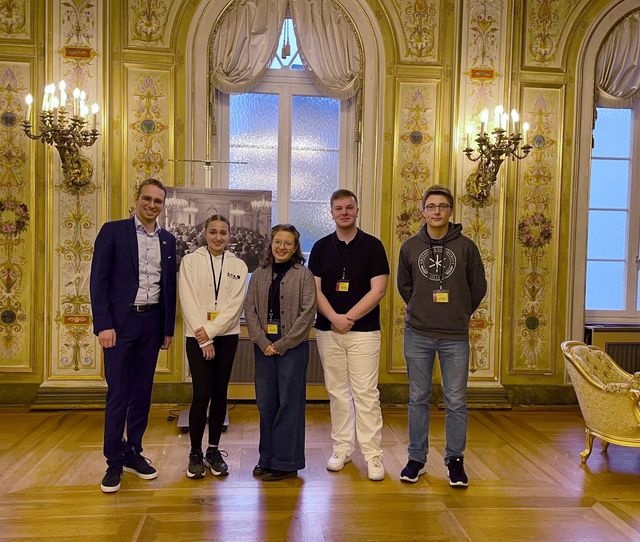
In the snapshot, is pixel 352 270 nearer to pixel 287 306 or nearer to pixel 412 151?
pixel 287 306

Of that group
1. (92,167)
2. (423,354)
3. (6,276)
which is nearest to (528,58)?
(423,354)

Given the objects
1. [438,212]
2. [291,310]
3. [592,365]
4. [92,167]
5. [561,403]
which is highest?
[92,167]

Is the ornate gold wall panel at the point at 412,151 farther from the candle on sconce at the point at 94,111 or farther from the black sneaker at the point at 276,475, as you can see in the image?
the candle on sconce at the point at 94,111

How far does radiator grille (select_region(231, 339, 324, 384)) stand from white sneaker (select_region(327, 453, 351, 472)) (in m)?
1.56

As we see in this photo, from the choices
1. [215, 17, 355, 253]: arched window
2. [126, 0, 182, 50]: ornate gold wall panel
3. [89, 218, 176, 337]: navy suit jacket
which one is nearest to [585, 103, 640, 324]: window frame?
[215, 17, 355, 253]: arched window

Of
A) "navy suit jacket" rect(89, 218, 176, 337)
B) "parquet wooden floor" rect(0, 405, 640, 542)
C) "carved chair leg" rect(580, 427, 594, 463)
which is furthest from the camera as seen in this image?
"carved chair leg" rect(580, 427, 594, 463)

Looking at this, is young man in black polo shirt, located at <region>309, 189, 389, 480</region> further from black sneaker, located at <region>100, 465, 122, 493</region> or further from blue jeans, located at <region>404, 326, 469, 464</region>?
black sneaker, located at <region>100, 465, 122, 493</region>

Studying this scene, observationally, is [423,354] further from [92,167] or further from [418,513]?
[92,167]

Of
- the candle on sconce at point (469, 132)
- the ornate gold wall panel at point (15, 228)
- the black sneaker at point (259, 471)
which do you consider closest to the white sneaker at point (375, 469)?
the black sneaker at point (259, 471)

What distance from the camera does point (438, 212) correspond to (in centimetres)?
316

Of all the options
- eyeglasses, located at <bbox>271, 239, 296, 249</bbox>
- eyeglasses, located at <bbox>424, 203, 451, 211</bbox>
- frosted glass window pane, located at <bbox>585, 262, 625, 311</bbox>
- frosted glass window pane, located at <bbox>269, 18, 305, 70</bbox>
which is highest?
frosted glass window pane, located at <bbox>269, 18, 305, 70</bbox>

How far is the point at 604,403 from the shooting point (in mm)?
3586

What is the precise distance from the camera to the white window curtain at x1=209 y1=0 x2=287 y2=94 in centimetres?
494

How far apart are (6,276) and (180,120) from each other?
6.28 ft
